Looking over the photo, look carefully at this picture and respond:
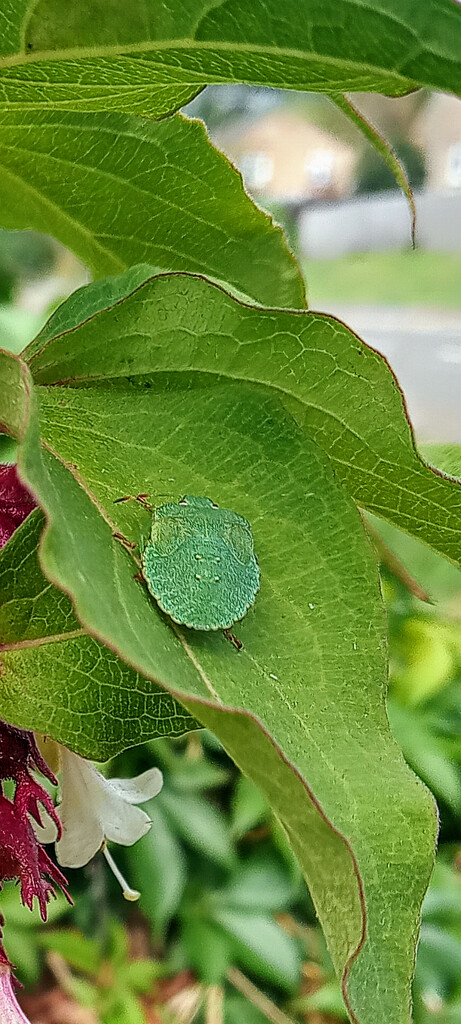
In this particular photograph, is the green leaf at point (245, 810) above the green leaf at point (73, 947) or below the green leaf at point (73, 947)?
above

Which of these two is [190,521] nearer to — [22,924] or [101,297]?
[101,297]

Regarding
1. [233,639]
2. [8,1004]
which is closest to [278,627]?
[233,639]

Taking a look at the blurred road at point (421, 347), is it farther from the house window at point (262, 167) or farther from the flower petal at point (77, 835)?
the flower petal at point (77, 835)

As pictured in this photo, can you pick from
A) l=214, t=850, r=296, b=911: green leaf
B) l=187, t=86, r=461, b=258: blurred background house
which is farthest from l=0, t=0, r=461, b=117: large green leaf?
l=187, t=86, r=461, b=258: blurred background house

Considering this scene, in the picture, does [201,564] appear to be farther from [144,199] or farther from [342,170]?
[342,170]

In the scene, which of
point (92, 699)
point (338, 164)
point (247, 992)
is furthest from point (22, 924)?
point (338, 164)

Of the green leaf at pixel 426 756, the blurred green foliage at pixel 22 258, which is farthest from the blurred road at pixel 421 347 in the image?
the green leaf at pixel 426 756
